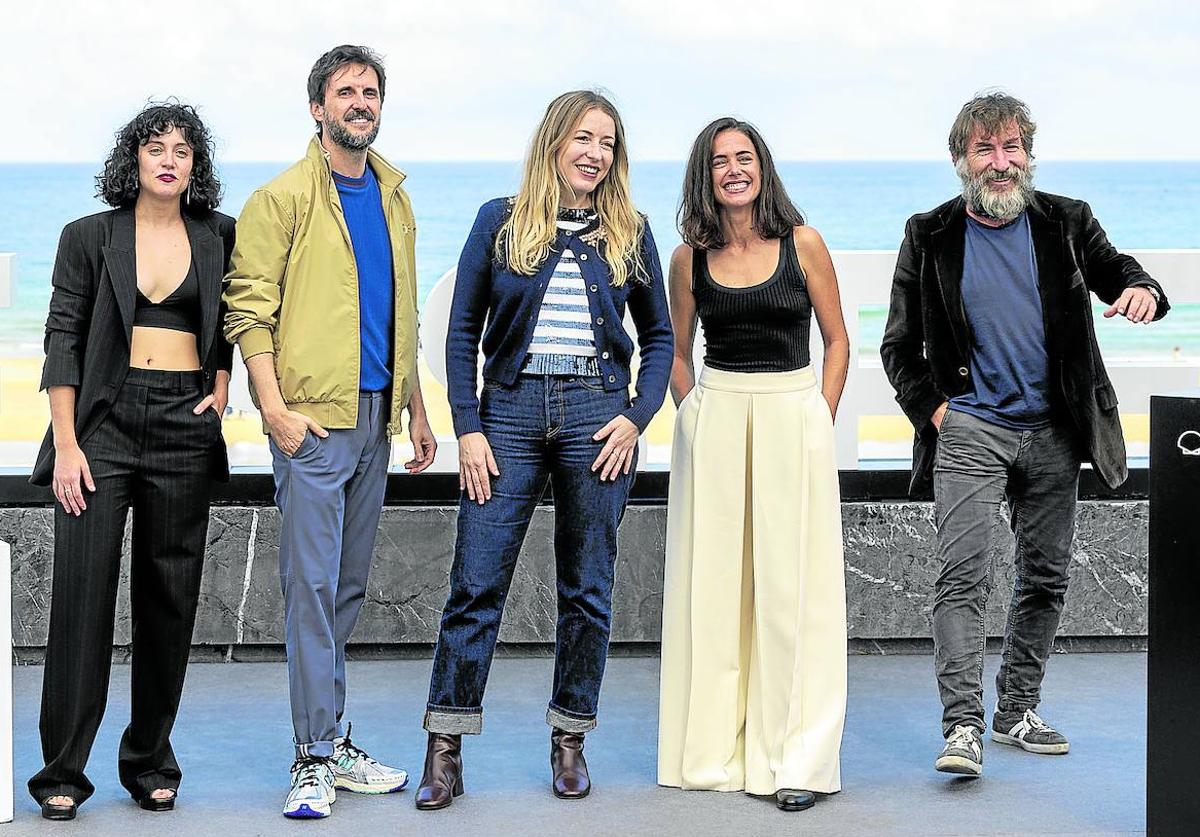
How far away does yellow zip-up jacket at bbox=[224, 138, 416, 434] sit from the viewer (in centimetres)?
362

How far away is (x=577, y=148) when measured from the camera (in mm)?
3678

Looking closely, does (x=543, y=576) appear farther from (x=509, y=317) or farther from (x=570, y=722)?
(x=509, y=317)

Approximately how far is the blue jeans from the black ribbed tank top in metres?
0.29

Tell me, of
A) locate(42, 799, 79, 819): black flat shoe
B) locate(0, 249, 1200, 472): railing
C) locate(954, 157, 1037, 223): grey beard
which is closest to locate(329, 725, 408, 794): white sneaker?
locate(42, 799, 79, 819): black flat shoe

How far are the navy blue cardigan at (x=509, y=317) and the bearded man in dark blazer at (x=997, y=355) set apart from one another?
0.77m

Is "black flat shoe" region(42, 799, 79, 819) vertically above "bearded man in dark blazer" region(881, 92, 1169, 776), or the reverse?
"bearded man in dark blazer" region(881, 92, 1169, 776)

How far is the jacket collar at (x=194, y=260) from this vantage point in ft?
11.6

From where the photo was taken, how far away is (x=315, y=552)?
368 centimetres

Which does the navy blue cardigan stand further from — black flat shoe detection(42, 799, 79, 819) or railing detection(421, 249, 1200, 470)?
railing detection(421, 249, 1200, 470)

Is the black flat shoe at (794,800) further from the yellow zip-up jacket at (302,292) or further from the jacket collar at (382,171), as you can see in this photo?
the jacket collar at (382,171)

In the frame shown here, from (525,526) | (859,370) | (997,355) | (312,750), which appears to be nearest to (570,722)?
(525,526)

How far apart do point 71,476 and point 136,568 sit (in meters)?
0.29

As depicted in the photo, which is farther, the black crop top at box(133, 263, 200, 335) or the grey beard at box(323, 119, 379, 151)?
the grey beard at box(323, 119, 379, 151)

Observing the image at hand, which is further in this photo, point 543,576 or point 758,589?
point 543,576
